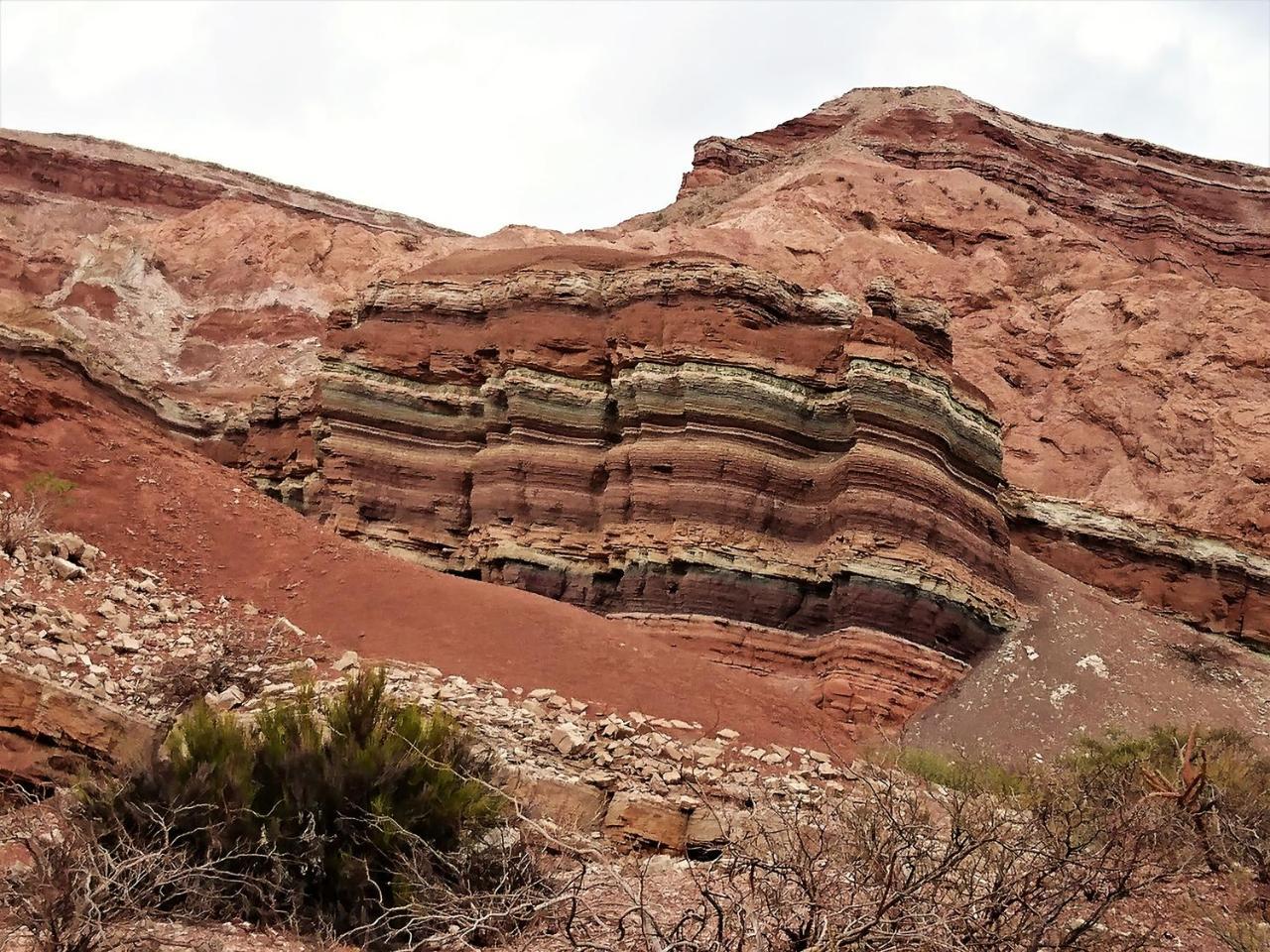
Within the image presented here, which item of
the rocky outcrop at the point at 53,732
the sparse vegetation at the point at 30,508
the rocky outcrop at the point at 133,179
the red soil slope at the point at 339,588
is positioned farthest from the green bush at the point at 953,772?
the rocky outcrop at the point at 133,179

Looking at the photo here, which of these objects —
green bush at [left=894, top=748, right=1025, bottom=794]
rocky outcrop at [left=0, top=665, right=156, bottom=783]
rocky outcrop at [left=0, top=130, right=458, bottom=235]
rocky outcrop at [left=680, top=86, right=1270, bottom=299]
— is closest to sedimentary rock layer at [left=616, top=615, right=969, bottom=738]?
green bush at [left=894, top=748, right=1025, bottom=794]

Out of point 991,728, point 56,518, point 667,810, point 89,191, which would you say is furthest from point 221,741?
point 89,191

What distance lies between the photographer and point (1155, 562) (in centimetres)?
2555

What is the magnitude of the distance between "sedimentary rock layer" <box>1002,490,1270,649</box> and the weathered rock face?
6402 millimetres

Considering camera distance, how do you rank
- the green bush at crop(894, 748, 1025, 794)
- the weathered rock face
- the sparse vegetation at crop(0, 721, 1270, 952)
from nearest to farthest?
the sparse vegetation at crop(0, 721, 1270, 952)
the green bush at crop(894, 748, 1025, 794)
the weathered rock face

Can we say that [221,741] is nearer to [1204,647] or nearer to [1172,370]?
[1204,647]

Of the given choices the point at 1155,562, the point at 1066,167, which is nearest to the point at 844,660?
the point at 1155,562

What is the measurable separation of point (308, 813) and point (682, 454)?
1165 cm

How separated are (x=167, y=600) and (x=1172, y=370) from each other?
32.4 m

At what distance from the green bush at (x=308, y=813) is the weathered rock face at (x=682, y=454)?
9830 mm

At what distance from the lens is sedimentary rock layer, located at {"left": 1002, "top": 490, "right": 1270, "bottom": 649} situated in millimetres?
24969

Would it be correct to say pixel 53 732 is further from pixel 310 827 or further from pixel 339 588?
pixel 339 588

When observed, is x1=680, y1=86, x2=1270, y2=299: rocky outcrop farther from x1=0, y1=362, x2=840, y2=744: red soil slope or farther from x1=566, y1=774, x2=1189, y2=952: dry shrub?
x1=566, y1=774, x2=1189, y2=952: dry shrub

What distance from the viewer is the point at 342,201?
69.1 m
